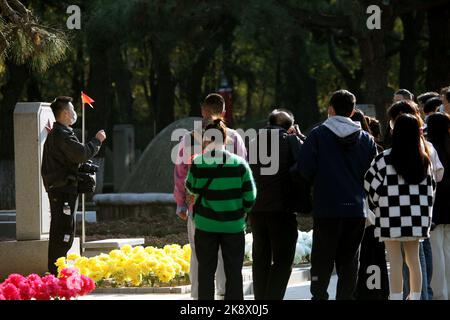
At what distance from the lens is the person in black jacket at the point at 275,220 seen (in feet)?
34.8

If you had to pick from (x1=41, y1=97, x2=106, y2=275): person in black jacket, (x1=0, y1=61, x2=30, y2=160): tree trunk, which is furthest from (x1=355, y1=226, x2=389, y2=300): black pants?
(x1=0, y1=61, x2=30, y2=160): tree trunk

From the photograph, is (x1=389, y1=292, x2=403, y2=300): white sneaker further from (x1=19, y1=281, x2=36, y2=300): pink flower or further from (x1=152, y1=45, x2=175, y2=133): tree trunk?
(x1=152, y1=45, x2=175, y2=133): tree trunk

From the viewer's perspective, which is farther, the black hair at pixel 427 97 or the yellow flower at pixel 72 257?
the yellow flower at pixel 72 257

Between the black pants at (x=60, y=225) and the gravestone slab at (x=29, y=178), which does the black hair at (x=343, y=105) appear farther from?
the gravestone slab at (x=29, y=178)

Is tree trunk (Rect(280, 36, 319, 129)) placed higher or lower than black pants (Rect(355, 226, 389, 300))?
higher

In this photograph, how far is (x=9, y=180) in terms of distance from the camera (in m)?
30.4

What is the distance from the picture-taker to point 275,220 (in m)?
10.6

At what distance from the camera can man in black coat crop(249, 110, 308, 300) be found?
1061cm

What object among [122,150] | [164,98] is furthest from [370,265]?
[164,98]

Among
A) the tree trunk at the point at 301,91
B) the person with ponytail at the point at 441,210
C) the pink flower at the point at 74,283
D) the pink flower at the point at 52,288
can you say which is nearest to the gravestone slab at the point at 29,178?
the pink flower at the point at 74,283

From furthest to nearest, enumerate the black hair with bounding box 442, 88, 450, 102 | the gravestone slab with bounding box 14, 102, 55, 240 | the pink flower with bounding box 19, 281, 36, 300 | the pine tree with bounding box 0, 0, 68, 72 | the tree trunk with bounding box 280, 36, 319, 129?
1. the tree trunk with bounding box 280, 36, 319, 129
2. the gravestone slab with bounding box 14, 102, 55, 240
3. the pine tree with bounding box 0, 0, 68, 72
4. the black hair with bounding box 442, 88, 450, 102
5. the pink flower with bounding box 19, 281, 36, 300

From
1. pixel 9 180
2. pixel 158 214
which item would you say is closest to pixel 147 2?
pixel 158 214

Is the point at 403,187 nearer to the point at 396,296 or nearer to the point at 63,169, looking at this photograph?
the point at 396,296

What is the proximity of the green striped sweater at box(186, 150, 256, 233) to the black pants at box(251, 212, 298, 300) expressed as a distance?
3.02ft
